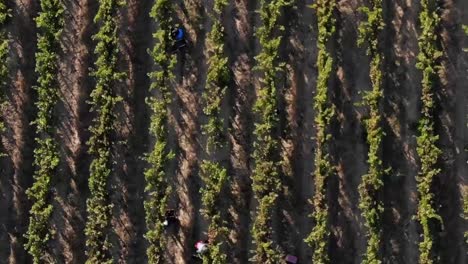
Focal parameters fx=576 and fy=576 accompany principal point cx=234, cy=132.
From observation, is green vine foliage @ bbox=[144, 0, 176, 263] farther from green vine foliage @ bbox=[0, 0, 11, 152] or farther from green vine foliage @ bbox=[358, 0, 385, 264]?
green vine foliage @ bbox=[358, 0, 385, 264]

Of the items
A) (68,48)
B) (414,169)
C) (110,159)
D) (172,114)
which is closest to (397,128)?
(414,169)

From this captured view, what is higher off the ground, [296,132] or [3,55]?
[3,55]

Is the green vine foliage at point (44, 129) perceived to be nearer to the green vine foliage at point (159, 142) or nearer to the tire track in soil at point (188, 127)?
the green vine foliage at point (159, 142)

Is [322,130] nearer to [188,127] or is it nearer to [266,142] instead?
[266,142]

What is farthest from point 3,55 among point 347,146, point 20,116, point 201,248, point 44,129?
point 347,146

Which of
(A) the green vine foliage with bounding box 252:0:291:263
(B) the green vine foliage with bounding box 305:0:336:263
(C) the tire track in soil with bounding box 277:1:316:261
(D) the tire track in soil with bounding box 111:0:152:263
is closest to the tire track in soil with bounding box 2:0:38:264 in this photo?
(D) the tire track in soil with bounding box 111:0:152:263

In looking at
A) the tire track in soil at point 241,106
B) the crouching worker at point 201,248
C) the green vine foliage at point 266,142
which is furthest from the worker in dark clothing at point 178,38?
the crouching worker at point 201,248
